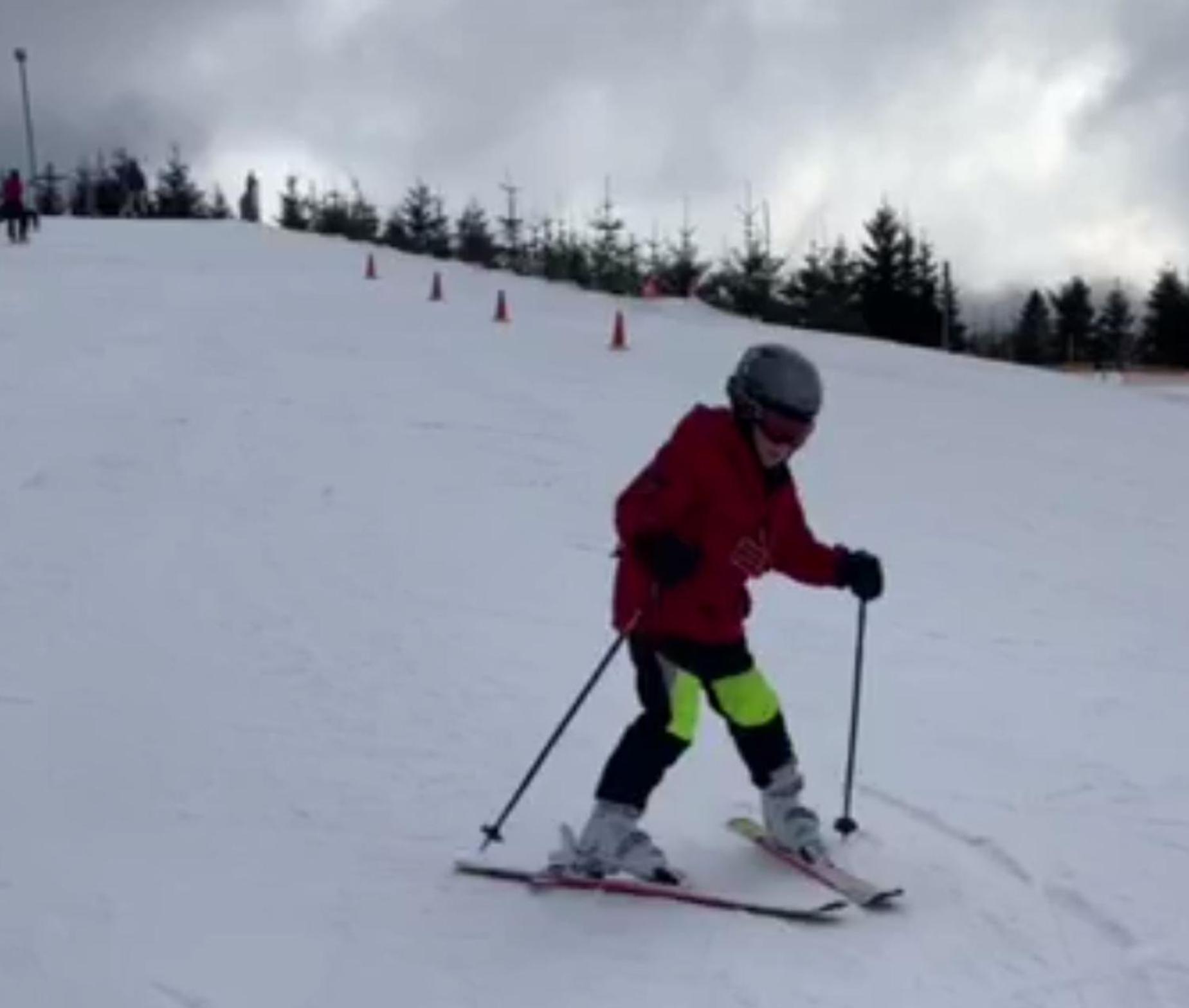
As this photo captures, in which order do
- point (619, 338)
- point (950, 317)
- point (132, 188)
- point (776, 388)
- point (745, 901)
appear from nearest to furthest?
point (776, 388) < point (745, 901) < point (619, 338) < point (132, 188) < point (950, 317)

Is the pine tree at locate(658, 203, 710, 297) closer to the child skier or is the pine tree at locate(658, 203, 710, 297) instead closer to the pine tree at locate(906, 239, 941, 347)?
the pine tree at locate(906, 239, 941, 347)

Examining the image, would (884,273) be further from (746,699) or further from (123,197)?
(746,699)

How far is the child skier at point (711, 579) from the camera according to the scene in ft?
15.7

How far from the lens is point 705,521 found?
4812mm

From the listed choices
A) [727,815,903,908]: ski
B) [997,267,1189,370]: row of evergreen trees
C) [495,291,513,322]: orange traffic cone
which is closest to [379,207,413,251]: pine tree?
[997,267,1189,370]: row of evergreen trees

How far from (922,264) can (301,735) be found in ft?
185

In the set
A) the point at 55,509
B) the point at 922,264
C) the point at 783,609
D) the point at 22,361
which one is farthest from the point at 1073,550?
the point at 922,264

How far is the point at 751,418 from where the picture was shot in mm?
4816

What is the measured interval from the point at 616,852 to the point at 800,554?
3.26 ft

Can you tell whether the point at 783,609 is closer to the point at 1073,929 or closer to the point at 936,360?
the point at 1073,929

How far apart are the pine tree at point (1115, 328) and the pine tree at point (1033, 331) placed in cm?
219

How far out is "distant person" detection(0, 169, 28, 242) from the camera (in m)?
29.5

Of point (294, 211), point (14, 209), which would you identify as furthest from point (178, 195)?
point (14, 209)

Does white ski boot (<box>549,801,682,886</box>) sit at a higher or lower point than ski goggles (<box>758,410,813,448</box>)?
lower
